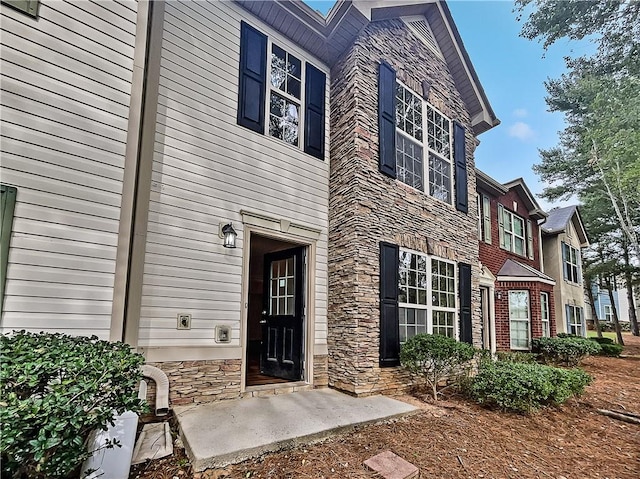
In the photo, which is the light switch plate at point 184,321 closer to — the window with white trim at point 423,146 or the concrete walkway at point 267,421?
the concrete walkway at point 267,421

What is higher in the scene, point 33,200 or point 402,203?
point 402,203

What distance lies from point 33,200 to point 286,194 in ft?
10.6

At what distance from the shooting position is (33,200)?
314 cm

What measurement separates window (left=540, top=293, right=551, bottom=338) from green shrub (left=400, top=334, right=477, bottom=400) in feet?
24.0

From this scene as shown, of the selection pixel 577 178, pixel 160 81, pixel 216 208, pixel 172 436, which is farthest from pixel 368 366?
pixel 577 178

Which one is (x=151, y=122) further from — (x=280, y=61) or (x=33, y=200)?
(x=280, y=61)

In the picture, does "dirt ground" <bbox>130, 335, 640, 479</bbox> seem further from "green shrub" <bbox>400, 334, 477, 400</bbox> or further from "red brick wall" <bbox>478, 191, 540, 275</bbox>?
"red brick wall" <bbox>478, 191, 540, 275</bbox>

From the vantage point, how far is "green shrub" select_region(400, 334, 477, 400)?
17.3 ft

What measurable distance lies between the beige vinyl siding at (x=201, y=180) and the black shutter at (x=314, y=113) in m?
0.61

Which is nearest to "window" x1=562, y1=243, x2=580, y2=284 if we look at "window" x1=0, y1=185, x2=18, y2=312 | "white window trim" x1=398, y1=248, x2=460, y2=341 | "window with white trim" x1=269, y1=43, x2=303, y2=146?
"white window trim" x1=398, y1=248, x2=460, y2=341

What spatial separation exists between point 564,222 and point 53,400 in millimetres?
18022

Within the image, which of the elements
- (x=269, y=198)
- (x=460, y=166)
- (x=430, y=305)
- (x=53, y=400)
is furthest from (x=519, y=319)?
(x=53, y=400)

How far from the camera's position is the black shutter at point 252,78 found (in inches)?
207

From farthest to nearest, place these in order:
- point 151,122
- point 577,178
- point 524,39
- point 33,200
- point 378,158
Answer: point 577,178 → point 524,39 → point 378,158 → point 151,122 → point 33,200
